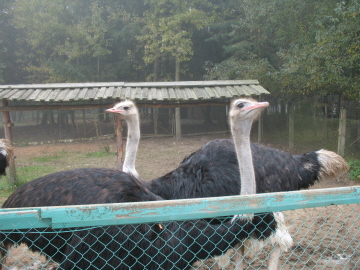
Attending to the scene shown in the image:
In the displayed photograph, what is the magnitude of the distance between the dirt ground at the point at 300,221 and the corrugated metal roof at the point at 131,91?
2228 mm

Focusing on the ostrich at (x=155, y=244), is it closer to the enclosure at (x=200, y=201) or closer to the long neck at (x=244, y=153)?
Answer: the enclosure at (x=200, y=201)

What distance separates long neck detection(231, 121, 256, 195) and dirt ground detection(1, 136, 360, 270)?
0.43m

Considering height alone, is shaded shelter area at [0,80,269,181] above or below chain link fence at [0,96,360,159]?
above

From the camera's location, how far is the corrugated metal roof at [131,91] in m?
5.74

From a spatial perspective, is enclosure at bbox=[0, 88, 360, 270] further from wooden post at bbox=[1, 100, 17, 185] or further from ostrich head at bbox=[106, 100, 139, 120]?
ostrich head at bbox=[106, 100, 139, 120]

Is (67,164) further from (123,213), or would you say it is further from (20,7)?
(20,7)

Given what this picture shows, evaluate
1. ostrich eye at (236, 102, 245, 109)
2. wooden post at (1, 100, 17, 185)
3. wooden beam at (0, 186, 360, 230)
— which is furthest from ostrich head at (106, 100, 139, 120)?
wooden post at (1, 100, 17, 185)

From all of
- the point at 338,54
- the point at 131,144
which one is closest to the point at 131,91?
the point at 131,144

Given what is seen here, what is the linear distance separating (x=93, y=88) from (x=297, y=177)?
13.8 feet

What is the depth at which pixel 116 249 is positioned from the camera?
2113mm

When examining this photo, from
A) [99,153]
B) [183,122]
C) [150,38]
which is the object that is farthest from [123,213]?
[183,122]

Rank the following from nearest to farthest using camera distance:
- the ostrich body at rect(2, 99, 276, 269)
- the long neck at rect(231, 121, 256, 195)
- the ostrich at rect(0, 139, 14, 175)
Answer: the ostrich body at rect(2, 99, 276, 269) < the long neck at rect(231, 121, 256, 195) < the ostrich at rect(0, 139, 14, 175)

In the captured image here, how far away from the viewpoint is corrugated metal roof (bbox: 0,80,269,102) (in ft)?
18.8

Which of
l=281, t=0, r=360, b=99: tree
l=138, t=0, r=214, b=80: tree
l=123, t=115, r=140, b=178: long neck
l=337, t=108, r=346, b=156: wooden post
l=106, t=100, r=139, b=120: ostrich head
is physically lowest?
l=337, t=108, r=346, b=156: wooden post
